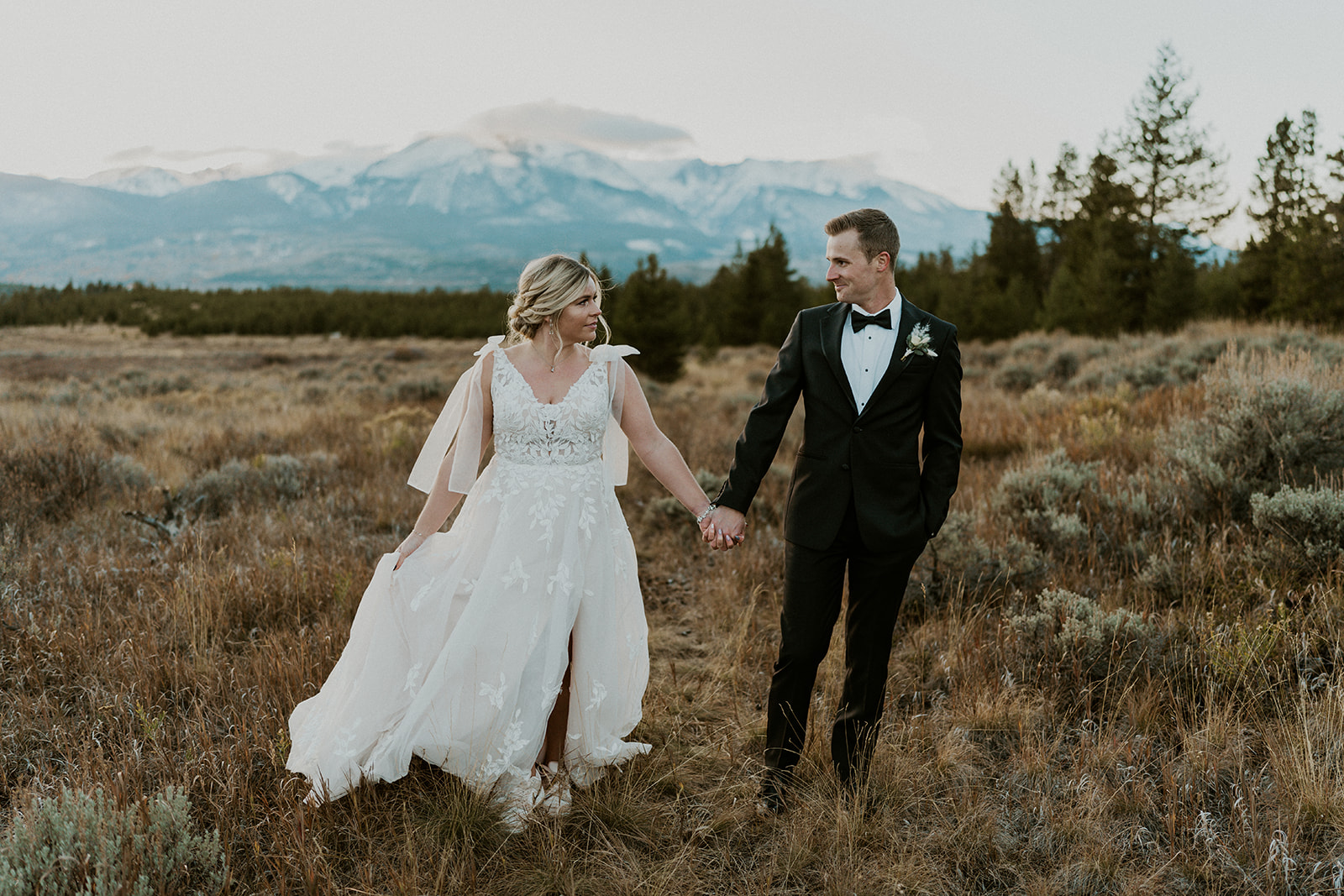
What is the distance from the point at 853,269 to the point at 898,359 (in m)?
0.38

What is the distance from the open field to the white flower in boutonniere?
1712mm

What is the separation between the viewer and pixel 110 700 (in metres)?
3.54

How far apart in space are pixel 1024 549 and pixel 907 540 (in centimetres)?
292

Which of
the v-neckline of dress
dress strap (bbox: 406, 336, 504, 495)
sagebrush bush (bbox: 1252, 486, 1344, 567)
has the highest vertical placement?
the v-neckline of dress

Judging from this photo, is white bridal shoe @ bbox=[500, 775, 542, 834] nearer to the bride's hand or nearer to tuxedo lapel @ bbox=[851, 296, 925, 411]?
the bride's hand

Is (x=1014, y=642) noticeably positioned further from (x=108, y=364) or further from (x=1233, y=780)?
(x=108, y=364)

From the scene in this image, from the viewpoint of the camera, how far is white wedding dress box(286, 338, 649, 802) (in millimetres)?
2885

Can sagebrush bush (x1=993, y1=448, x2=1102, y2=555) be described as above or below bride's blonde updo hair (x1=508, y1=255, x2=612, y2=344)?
below

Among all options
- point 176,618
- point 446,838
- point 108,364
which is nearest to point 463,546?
point 446,838

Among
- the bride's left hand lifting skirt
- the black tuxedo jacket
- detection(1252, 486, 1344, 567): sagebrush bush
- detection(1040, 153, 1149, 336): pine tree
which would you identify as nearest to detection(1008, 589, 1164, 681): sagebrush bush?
detection(1252, 486, 1344, 567): sagebrush bush

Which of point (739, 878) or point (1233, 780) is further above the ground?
point (1233, 780)

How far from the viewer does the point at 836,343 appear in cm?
283

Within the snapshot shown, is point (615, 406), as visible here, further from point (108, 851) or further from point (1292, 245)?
point (1292, 245)

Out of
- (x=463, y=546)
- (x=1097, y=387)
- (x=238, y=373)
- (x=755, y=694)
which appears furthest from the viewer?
(x=238, y=373)
